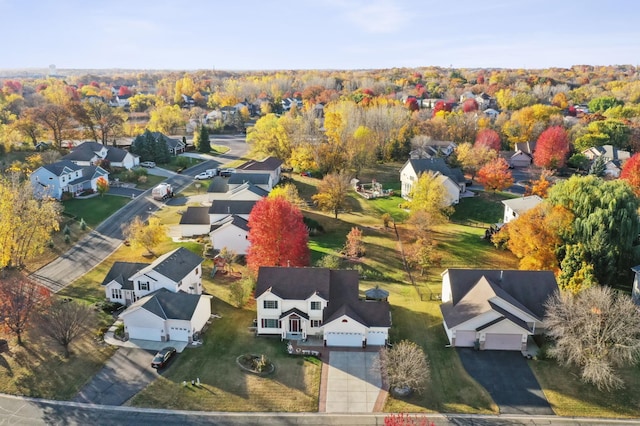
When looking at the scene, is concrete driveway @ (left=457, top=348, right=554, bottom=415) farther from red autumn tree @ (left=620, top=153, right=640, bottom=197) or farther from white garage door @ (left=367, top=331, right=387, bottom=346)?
red autumn tree @ (left=620, top=153, right=640, bottom=197)

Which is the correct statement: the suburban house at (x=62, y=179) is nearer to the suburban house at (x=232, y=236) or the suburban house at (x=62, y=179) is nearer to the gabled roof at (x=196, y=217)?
the gabled roof at (x=196, y=217)

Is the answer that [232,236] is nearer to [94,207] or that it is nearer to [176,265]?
[176,265]

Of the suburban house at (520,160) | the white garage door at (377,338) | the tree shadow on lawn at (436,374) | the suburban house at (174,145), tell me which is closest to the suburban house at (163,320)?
the white garage door at (377,338)

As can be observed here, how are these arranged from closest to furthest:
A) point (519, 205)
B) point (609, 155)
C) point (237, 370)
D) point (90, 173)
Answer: point (237, 370) → point (519, 205) → point (90, 173) → point (609, 155)

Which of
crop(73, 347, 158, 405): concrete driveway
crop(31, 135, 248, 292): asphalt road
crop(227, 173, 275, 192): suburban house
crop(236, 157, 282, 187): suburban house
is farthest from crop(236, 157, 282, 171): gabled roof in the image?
crop(73, 347, 158, 405): concrete driveway

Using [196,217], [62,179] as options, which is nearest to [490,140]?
[196,217]

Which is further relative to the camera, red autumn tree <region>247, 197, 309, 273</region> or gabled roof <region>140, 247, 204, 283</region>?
red autumn tree <region>247, 197, 309, 273</region>
